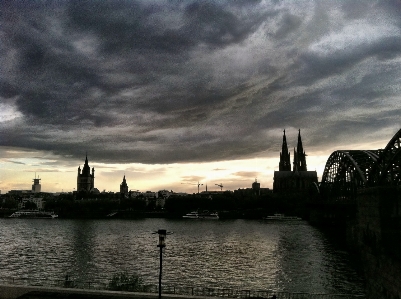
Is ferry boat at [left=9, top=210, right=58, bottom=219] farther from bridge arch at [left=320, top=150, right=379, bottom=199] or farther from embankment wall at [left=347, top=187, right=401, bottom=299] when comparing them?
embankment wall at [left=347, top=187, right=401, bottom=299]

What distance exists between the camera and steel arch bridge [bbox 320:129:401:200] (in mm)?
43625

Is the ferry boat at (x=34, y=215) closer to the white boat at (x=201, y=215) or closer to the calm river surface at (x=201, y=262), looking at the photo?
the white boat at (x=201, y=215)

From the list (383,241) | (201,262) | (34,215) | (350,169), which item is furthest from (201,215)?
(383,241)

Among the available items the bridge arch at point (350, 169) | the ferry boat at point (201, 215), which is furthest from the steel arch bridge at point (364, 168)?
the ferry boat at point (201, 215)

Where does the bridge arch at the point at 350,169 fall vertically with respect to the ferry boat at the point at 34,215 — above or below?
above

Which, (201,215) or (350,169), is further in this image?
(201,215)

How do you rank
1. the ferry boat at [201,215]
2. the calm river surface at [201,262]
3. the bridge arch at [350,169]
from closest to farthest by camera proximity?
the calm river surface at [201,262], the bridge arch at [350,169], the ferry boat at [201,215]

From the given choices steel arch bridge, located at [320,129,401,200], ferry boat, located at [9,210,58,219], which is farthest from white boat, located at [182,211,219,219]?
ferry boat, located at [9,210,58,219]

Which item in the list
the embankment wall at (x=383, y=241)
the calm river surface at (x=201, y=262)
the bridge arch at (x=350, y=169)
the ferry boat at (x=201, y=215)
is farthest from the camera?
the ferry boat at (x=201, y=215)

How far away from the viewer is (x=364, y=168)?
224 ft

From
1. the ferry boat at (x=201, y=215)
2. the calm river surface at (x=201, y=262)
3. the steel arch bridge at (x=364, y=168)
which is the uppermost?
the steel arch bridge at (x=364, y=168)

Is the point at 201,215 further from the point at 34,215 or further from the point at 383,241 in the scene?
the point at 383,241

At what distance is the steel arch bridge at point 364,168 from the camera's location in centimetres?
4362

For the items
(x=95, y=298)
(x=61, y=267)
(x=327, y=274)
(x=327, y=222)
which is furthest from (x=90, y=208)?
(x=95, y=298)
